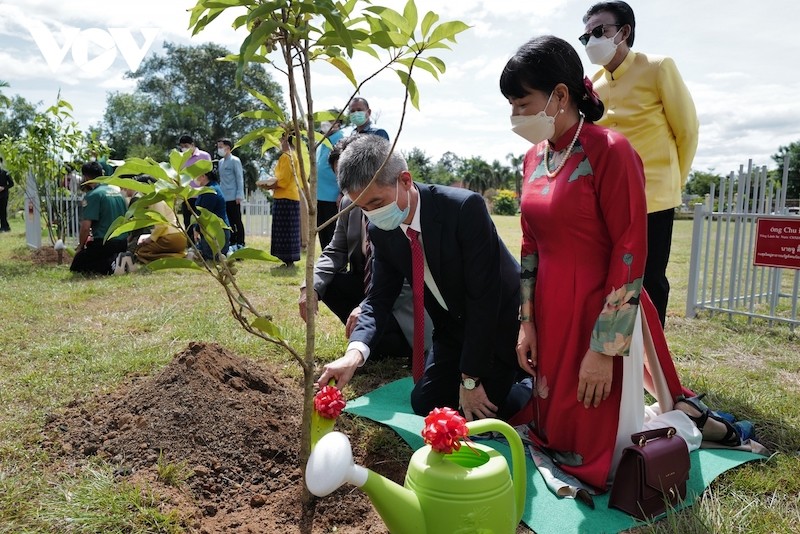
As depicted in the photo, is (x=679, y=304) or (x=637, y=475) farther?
(x=679, y=304)

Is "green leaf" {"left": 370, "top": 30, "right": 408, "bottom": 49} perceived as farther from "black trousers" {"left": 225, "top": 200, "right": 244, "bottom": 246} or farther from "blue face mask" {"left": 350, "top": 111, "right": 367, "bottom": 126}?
"black trousers" {"left": 225, "top": 200, "right": 244, "bottom": 246}

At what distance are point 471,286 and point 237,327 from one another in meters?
2.67

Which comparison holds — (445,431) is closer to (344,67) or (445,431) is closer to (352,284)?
(344,67)

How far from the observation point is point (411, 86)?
1.71 meters

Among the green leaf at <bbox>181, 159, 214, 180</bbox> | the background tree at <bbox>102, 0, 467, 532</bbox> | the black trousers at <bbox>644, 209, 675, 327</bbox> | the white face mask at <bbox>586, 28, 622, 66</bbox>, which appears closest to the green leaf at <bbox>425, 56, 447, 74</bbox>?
the background tree at <bbox>102, 0, 467, 532</bbox>

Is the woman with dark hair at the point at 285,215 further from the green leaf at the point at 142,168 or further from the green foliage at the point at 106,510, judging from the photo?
the green leaf at the point at 142,168

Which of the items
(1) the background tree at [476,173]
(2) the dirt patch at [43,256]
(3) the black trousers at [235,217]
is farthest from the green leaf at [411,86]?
(1) the background tree at [476,173]

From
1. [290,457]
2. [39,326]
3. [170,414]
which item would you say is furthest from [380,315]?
[39,326]

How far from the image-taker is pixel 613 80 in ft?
11.5

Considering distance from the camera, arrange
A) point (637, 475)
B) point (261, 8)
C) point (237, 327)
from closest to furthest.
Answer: point (261, 8) < point (637, 475) < point (237, 327)

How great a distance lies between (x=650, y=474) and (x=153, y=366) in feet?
9.29

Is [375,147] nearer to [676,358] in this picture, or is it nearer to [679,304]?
[676,358]

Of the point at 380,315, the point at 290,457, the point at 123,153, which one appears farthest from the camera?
the point at 123,153

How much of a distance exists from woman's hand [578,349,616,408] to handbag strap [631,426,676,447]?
0.18m
